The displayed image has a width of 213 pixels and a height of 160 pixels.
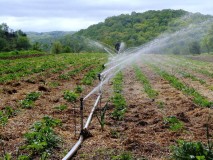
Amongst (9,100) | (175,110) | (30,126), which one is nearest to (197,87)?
(175,110)

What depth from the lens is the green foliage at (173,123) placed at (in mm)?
8544

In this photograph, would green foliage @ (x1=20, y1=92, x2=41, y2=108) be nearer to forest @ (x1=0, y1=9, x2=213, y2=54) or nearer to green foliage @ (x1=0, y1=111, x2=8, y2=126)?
green foliage @ (x1=0, y1=111, x2=8, y2=126)

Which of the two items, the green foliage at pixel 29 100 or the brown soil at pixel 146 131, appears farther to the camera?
the green foliage at pixel 29 100

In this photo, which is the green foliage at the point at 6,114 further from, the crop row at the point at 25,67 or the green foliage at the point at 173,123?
the crop row at the point at 25,67

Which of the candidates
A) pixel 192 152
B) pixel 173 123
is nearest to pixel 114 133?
pixel 173 123

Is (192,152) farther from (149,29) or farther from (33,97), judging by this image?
(149,29)

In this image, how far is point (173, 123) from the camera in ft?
29.7

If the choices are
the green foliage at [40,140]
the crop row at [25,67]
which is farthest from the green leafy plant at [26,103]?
the crop row at [25,67]

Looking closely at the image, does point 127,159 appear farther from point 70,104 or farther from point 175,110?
point 70,104

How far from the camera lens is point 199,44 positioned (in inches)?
3460

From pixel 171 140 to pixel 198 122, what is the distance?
1980mm

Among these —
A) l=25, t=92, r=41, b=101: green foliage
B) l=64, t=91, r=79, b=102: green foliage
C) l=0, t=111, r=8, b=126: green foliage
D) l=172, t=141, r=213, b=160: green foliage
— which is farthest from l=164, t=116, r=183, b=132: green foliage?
l=25, t=92, r=41, b=101: green foliage

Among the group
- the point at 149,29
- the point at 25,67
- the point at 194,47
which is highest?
the point at 149,29

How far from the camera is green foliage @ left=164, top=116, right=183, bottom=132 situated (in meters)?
8.54
